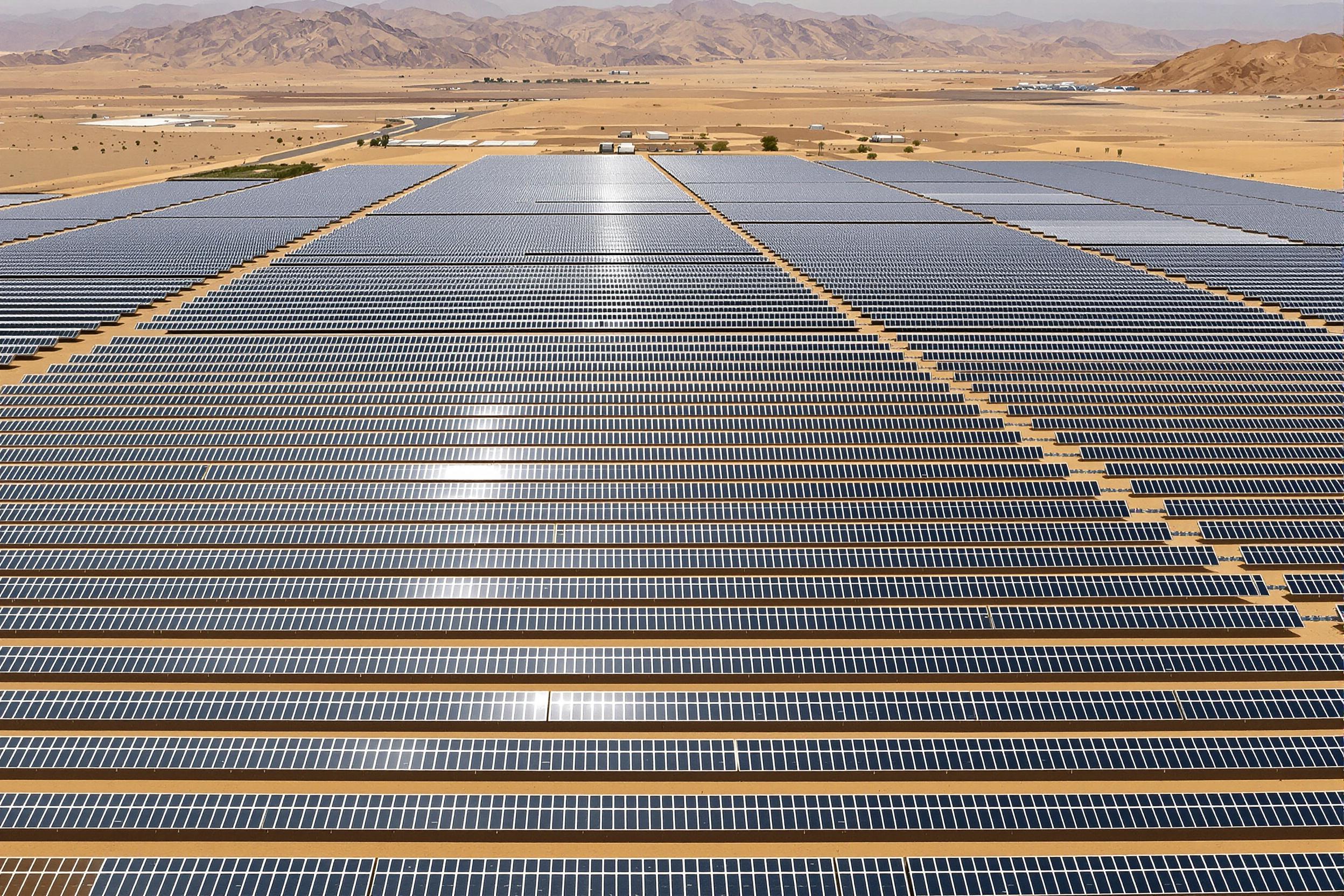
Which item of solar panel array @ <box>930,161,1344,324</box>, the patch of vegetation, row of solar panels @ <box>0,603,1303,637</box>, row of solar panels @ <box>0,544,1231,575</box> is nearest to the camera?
row of solar panels @ <box>0,603,1303,637</box>

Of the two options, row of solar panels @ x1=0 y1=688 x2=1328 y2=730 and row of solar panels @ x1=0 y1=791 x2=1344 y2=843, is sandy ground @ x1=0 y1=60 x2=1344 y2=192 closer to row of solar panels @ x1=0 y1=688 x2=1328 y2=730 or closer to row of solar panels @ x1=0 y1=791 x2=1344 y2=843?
row of solar panels @ x1=0 y1=688 x2=1328 y2=730

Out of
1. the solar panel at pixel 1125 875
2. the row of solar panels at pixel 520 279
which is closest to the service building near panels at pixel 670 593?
the solar panel at pixel 1125 875

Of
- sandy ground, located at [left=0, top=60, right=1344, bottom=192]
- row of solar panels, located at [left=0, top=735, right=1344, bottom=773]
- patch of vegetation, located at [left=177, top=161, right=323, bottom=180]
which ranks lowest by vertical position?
row of solar panels, located at [left=0, top=735, right=1344, bottom=773]

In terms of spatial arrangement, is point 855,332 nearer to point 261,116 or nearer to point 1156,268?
point 1156,268

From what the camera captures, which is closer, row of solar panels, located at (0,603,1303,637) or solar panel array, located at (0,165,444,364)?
row of solar panels, located at (0,603,1303,637)

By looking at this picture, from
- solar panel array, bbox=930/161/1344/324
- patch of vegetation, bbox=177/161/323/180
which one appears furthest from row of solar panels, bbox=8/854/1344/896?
patch of vegetation, bbox=177/161/323/180

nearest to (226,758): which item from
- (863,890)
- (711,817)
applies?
(711,817)

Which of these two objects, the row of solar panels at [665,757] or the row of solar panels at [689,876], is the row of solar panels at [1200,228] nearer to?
the row of solar panels at [665,757]

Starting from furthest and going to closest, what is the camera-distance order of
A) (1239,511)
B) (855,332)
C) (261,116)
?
1. (261,116)
2. (855,332)
3. (1239,511)
